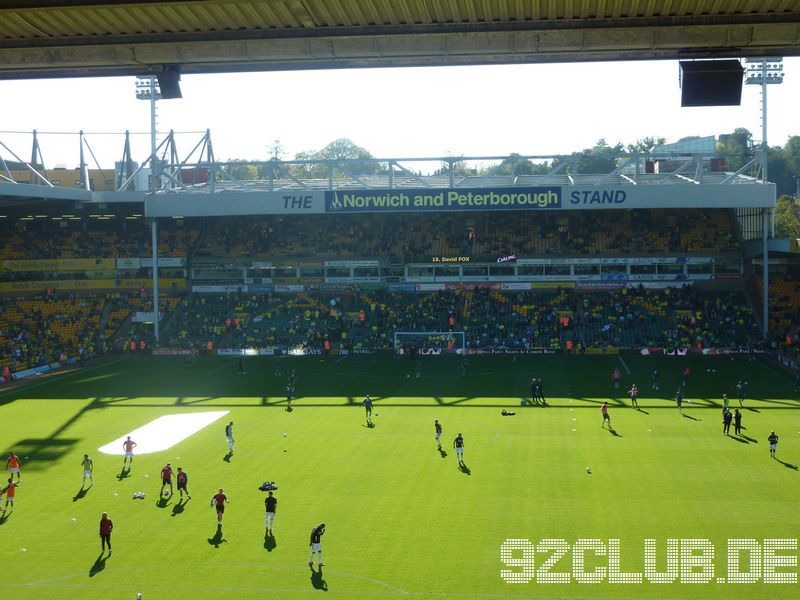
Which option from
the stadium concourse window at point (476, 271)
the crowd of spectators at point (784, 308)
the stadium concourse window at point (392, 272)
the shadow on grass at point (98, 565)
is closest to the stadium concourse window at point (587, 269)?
the stadium concourse window at point (476, 271)

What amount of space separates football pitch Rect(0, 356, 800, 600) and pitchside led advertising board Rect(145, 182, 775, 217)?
18.9 meters

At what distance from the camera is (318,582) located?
62.5 ft

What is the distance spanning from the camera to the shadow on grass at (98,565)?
19.9 metres

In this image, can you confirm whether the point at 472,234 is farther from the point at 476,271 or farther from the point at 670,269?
the point at 670,269

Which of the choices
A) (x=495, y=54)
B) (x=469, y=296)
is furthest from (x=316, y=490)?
(x=469, y=296)

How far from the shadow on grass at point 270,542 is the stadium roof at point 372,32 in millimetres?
14301

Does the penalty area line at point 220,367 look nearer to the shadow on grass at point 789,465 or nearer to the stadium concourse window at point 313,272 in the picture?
the stadium concourse window at point 313,272

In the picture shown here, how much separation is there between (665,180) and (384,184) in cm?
2385

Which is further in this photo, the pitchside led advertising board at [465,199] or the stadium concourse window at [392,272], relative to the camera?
the stadium concourse window at [392,272]

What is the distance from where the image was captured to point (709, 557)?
2000cm

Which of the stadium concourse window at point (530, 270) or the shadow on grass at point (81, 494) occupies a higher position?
the stadium concourse window at point (530, 270)

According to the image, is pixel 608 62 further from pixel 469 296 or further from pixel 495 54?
pixel 469 296

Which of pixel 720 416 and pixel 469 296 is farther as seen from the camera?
pixel 469 296

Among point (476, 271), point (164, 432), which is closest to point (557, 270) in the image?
point (476, 271)
